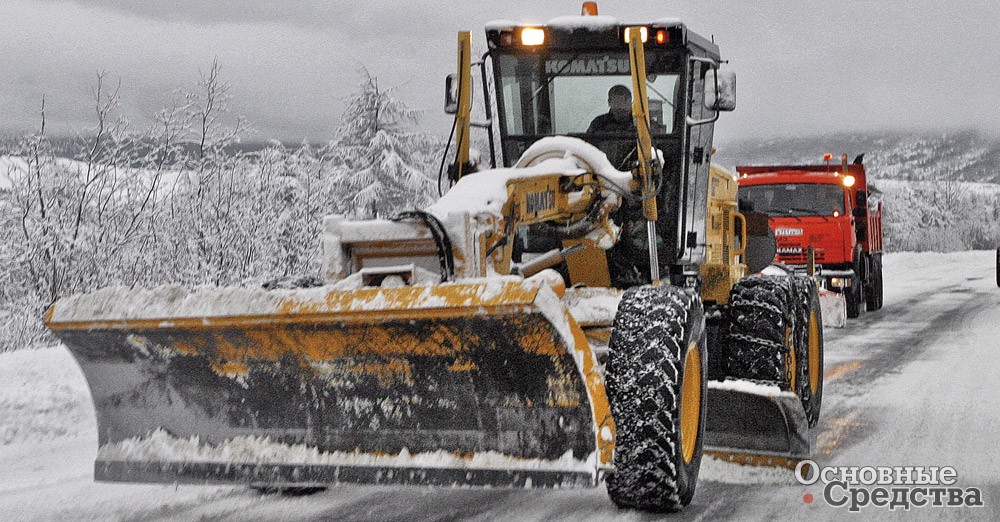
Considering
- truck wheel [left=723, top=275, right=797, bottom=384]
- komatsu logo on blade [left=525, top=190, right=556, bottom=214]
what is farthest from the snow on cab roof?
truck wheel [left=723, top=275, right=797, bottom=384]

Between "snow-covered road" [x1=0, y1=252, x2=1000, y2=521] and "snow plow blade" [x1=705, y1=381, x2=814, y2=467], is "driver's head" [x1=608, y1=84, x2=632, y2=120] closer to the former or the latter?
"snow plow blade" [x1=705, y1=381, x2=814, y2=467]

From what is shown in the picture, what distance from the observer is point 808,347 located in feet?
24.1

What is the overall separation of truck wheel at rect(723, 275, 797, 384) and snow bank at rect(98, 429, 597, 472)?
8.78 feet

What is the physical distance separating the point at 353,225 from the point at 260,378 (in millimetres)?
834

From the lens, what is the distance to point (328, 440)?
14.0ft

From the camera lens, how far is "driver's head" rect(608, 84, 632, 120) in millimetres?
6250

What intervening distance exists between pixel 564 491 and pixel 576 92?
2590mm

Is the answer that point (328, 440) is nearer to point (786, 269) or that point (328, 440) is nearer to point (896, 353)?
point (786, 269)

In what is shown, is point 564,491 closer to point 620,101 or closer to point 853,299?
point 620,101

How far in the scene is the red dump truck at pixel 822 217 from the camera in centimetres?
1642

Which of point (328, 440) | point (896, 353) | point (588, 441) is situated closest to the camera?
point (588, 441)

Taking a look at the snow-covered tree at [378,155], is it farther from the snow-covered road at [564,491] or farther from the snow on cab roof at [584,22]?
the snow on cab roof at [584,22]

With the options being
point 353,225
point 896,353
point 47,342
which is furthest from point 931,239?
point 353,225

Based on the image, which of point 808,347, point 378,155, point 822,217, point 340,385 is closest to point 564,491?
point 340,385
